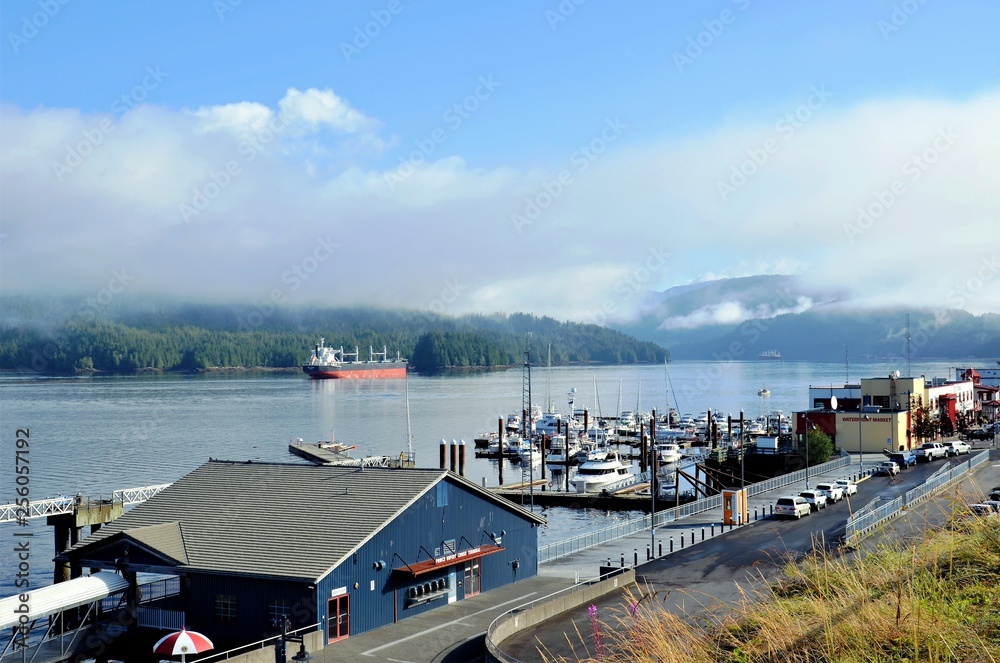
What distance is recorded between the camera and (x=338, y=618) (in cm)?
2716

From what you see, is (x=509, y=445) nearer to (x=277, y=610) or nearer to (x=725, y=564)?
(x=725, y=564)

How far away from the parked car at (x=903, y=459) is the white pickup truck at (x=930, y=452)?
4.51ft

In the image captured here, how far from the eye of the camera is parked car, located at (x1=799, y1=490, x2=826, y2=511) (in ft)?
158

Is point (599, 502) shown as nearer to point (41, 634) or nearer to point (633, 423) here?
point (41, 634)

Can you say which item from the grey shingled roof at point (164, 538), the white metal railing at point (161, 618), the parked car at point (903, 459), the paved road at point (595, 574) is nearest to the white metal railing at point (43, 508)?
the grey shingled roof at point (164, 538)

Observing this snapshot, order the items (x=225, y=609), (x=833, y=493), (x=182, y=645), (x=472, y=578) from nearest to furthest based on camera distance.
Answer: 1. (x=182, y=645)
2. (x=225, y=609)
3. (x=472, y=578)
4. (x=833, y=493)

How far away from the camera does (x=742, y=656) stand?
9195 mm

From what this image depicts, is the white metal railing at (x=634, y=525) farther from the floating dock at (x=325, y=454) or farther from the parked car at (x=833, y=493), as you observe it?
the floating dock at (x=325, y=454)

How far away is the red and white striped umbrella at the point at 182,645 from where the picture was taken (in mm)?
22047

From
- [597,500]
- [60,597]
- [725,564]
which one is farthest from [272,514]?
[597,500]

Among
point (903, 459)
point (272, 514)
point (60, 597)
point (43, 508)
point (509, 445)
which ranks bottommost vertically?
point (509, 445)

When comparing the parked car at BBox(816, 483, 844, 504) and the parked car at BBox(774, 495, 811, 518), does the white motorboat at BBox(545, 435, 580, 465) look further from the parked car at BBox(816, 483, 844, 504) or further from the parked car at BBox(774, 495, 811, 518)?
the parked car at BBox(774, 495, 811, 518)

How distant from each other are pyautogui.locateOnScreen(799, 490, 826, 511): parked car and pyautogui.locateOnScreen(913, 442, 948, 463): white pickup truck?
24.2 meters

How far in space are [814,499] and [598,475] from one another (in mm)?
41739
